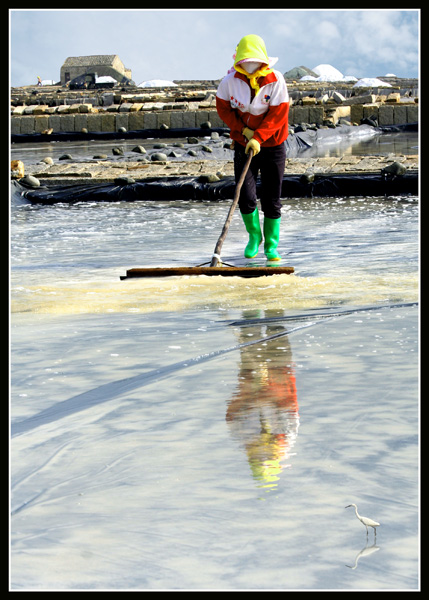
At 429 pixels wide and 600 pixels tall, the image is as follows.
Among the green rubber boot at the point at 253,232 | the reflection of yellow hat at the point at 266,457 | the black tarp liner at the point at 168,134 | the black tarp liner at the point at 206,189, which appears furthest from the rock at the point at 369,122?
the reflection of yellow hat at the point at 266,457

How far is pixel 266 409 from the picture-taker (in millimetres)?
2416

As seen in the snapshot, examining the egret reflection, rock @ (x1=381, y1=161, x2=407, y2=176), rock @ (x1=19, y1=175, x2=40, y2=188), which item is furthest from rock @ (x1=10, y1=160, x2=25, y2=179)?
the egret reflection

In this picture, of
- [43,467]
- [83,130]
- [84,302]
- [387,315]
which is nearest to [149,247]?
[84,302]

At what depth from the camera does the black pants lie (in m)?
4.71

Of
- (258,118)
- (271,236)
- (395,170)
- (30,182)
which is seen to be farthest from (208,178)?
(258,118)

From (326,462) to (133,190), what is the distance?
605 cm

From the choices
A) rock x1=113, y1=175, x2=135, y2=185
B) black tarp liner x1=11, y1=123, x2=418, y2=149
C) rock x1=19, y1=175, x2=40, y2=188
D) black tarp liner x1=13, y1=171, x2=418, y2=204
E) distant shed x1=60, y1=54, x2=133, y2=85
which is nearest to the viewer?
black tarp liner x1=13, y1=171, x2=418, y2=204

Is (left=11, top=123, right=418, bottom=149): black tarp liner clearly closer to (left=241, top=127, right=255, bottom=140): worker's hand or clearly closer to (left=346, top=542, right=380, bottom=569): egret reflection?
(left=241, top=127, right=255, bottom=140): worker's hand

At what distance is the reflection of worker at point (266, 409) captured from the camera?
6.75 ft

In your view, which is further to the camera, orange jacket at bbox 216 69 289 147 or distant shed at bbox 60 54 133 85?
distant shed at bbox 60 54 133 85

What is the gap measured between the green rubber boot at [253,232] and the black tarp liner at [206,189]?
99.0 inches

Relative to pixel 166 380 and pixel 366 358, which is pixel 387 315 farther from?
pixel 166 380

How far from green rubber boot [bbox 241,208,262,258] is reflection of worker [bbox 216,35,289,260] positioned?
5cm

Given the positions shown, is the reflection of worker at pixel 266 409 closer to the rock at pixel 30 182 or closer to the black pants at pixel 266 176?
the black pants at pixel 266 176
